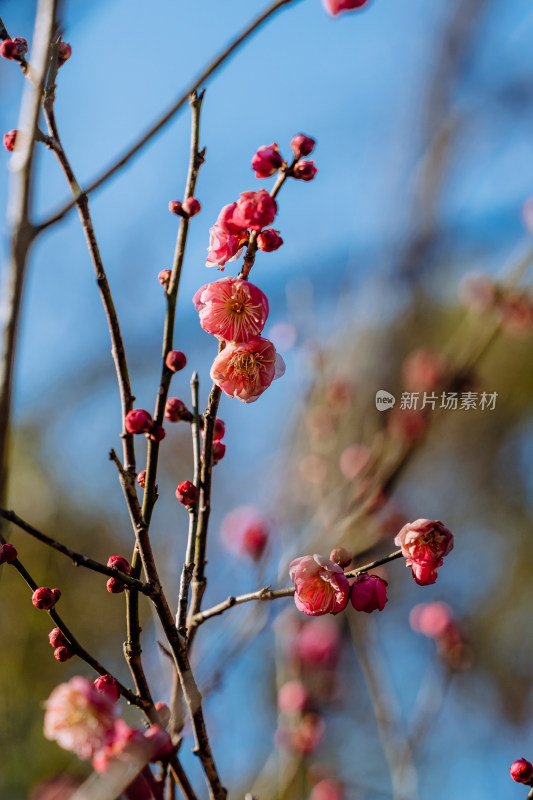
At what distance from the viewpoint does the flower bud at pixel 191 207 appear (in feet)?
2.46

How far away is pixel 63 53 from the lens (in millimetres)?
831

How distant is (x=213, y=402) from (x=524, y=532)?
485 centimetres

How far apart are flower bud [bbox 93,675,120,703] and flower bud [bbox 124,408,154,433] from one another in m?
0.26

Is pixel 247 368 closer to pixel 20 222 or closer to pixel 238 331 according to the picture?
pixel 238 331

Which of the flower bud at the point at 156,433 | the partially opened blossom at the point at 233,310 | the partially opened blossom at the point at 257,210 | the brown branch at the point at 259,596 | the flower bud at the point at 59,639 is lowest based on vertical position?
the brown branch at the point at 259,596

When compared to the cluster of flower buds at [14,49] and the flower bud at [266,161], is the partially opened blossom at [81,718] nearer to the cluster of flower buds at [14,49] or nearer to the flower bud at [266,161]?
the flower bud at [266,161]

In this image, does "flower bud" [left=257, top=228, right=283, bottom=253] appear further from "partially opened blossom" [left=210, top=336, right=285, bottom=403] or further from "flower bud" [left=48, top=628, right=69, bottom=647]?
"flower bud" [left=48, top=628, right=69, bottom=647]

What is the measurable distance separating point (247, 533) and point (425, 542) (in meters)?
1.14

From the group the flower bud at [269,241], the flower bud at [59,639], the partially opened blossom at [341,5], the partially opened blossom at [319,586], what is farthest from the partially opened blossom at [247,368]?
the partially opened blossom at [341,5]

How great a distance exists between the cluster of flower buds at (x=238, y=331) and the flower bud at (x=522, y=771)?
21.9 inches

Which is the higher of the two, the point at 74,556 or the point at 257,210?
the point at 257,210

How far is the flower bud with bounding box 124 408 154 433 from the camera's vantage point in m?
0.69

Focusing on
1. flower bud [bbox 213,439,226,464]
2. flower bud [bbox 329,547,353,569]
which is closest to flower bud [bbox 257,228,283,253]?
flower bud [bbox 213,439,226,464]

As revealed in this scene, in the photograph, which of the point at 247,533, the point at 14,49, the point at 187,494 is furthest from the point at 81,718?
the point at 247,533
